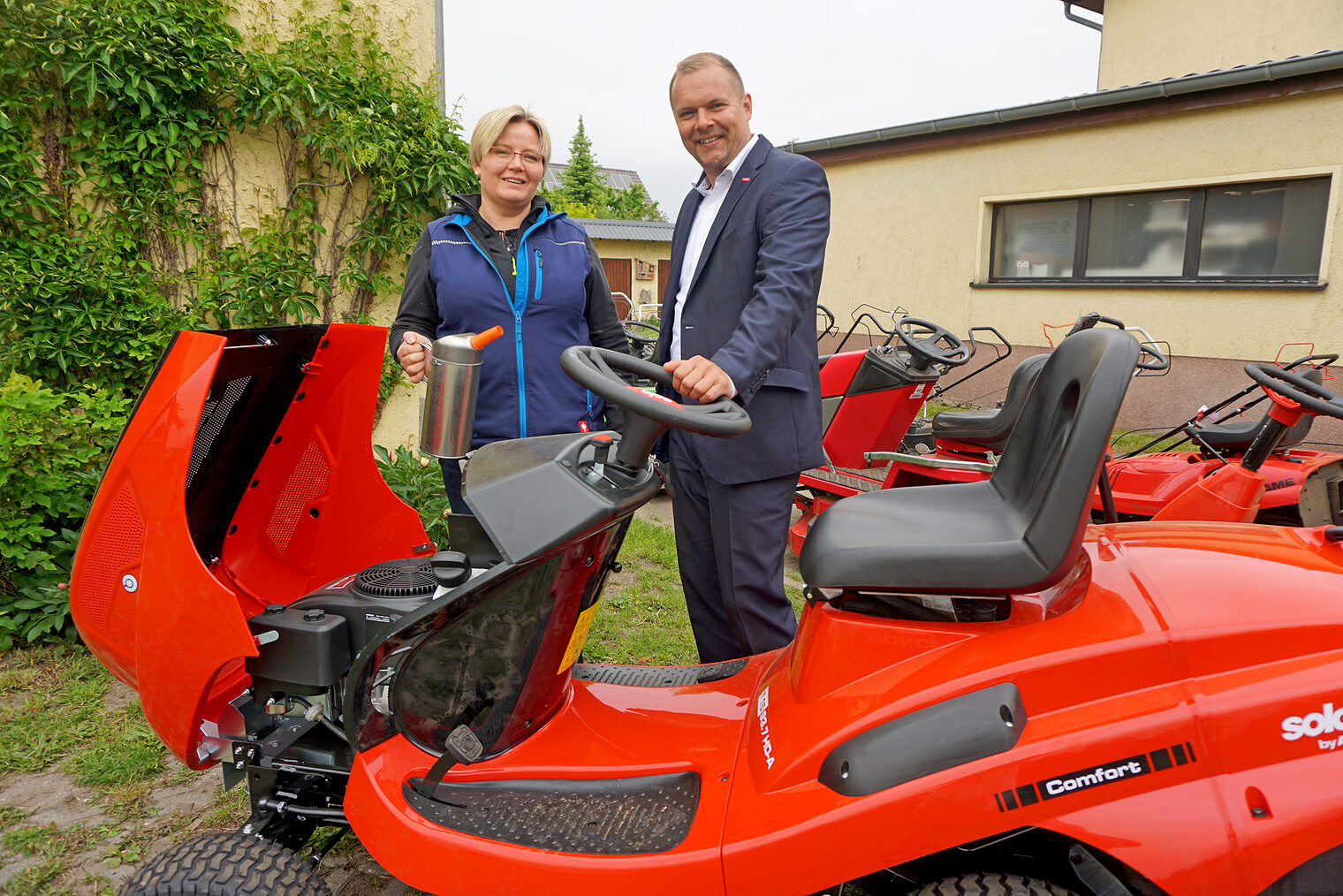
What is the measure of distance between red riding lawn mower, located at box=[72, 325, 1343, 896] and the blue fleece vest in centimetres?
44

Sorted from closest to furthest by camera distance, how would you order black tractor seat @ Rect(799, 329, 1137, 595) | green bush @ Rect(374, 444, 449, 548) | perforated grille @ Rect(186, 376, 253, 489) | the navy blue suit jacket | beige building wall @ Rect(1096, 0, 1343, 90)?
black tractor seat @ Rect(799, 329, 1137, 595) → perforated grille @ Rect(186, 376, 253, 489) → the navy blue suit jacket → green bush @ Rect(374, 444, 449, 548) → beige building wall @ Rect(1096, 0, 1343, 90)

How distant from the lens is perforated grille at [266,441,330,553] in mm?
2023

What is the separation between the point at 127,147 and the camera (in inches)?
153

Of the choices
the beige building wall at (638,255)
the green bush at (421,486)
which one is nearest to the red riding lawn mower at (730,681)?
the green bush at (421,486)

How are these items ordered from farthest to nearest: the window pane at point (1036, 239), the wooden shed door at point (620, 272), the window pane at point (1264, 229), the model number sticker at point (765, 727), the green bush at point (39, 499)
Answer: the wooden shed door at point (620, 272) < the window pane at point (1036, 239) < the window pane at point (1264, 229) < the green bush at point (39, 499) < the model number sticker at point (765, 727)

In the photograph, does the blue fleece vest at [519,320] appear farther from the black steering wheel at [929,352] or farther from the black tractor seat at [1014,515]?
the black steering wheel at [929,352]

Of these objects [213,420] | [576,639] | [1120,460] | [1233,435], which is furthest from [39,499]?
[1233,435]

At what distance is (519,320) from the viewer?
2398mm

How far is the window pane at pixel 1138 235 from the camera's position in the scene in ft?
26.3

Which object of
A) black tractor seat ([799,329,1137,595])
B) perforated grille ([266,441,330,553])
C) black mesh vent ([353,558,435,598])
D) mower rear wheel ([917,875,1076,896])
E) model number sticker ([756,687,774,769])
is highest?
black tractor seat ([799,329,1137,595])

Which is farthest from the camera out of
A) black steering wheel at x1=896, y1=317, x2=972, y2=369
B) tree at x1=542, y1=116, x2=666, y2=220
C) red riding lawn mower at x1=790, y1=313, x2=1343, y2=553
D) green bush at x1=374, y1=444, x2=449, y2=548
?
tree at x1=542, y1=116, x2=666, y2=220

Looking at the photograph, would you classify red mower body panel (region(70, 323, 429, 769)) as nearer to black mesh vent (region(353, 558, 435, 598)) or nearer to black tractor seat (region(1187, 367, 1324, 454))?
black mesh vent (region(353, 558, 435, 598))

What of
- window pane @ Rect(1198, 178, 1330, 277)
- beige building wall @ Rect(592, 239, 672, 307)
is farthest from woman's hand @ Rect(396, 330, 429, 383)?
beige building wall @ Rect(592, 239, 672, 307)

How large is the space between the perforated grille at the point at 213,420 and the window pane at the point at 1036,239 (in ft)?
29.2
